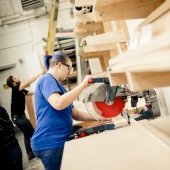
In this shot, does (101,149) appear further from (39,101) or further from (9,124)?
(9,124)

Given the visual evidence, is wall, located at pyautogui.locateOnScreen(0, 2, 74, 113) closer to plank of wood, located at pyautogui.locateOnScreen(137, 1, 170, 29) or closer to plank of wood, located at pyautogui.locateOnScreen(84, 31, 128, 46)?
plank of wood, located at pyautogui.locateOnScreen(84, 31, 128, 46)

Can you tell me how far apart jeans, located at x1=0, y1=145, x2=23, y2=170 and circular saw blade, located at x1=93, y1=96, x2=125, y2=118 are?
153 centimetres

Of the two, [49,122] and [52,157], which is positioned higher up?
[49,122]

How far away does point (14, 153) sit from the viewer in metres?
3.47

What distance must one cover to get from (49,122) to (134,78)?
1.38 meters

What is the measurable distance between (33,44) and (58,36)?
5.64 feet

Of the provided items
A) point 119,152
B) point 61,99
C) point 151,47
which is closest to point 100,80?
point 61,99

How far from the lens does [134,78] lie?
101 centimetres

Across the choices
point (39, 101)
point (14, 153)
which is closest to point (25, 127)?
point (14, 153)

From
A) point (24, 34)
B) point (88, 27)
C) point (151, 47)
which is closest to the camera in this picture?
point (151, 47)

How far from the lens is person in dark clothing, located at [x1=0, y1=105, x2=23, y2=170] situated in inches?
130

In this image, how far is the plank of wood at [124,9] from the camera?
127cm

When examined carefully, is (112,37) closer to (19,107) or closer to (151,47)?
(151,47)

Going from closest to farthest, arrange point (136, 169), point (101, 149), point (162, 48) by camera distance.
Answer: point (162, 48), point (136, 169), point (101, 149)
